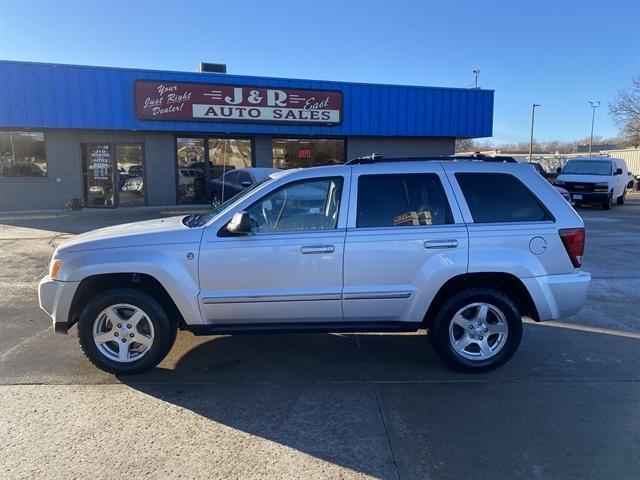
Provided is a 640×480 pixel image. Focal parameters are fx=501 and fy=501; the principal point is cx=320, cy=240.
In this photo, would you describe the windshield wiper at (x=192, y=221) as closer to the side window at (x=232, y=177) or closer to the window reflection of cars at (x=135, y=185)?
the side window at (x=232, y=177)

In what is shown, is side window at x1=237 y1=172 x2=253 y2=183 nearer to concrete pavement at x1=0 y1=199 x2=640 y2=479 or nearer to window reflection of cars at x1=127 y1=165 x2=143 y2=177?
window reflection of cars at x1=127 y1=165 x2=143 y2=177

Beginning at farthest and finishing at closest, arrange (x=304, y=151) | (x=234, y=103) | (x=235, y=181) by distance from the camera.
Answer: (x=304, y=151), (x=234, y=103), (x=235, y=181)

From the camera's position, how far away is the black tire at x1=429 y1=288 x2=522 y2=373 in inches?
172

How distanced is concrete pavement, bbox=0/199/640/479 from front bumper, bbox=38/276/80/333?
497mm

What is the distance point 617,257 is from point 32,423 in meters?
10.2

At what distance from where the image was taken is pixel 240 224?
13.6ft

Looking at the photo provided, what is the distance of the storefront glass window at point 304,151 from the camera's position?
68.4 ft

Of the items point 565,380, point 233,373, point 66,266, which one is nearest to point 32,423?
point 66,266

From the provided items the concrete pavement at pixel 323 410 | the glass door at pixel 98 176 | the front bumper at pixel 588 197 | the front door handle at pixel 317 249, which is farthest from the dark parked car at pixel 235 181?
the front bumper at pixel 588 197

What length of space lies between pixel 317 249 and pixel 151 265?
55.0 inches

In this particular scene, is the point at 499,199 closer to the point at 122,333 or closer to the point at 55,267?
the point at 122,333

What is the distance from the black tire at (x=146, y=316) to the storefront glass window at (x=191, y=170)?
1588cm

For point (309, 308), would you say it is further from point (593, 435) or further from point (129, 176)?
point (129, 176)

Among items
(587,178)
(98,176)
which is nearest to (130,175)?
(98,176)
